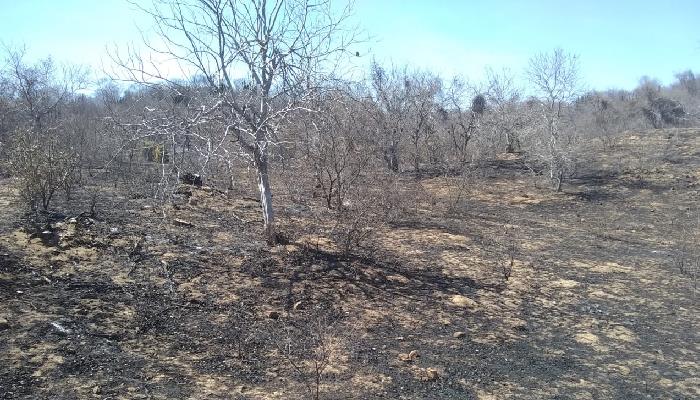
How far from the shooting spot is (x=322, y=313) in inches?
211

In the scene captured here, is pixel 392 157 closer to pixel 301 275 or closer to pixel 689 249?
pixel 689 249

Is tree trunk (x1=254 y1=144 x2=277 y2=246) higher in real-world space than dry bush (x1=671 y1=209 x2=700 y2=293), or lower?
higher

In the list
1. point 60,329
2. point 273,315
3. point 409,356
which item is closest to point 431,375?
point 409,356

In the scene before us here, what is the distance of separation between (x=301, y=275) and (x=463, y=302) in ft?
6.49

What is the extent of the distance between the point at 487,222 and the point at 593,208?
12.4 feet

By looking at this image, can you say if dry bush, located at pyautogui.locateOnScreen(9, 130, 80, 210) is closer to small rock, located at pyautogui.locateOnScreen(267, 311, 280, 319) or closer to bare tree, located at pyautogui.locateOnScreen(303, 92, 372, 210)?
bare tree, located at pyautogui.locateOnScreen(303, 92, 372, 210)

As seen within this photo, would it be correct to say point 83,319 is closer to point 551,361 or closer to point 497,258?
point 551,361

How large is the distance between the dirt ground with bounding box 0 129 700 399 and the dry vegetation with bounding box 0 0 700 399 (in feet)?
0.09

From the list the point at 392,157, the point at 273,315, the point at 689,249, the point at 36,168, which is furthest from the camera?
the point at 392,157

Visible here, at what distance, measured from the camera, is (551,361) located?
4.66 m

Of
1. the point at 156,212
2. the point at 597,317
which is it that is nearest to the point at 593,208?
the point at 597,317

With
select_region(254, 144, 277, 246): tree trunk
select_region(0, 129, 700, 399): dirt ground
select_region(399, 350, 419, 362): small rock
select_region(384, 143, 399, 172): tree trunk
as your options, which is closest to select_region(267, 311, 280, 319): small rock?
select_region(0, 129, 700, 399): dirt ground

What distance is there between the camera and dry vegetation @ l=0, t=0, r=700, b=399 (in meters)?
4.11

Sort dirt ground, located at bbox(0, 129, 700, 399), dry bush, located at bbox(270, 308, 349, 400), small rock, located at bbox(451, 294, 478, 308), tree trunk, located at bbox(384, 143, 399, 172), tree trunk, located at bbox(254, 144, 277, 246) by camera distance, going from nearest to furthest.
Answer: dirt ground, located at bbox(0, 129, 700, 399)
dry bush, located at bbox(270, 308, 349, 400)
small rock, located at bbox(451, 294, 478, 308)
tree trunk, located at bbox(254, 144, 277, 246)
tree trunk, located at bbox(384, 143, 399, 172)
